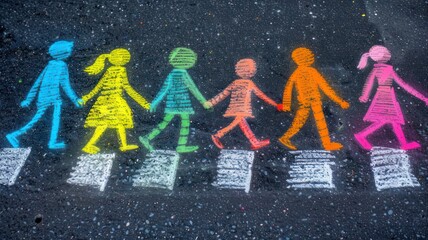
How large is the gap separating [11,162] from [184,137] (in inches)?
44.3

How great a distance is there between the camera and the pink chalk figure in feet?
7.52

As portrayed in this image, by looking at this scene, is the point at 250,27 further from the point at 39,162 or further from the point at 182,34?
the point at 39,162

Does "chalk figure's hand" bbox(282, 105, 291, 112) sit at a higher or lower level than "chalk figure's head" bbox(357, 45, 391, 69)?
lower

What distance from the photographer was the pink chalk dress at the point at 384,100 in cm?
235

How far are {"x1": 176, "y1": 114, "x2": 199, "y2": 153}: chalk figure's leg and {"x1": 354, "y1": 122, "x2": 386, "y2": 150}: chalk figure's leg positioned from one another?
3.38 feet

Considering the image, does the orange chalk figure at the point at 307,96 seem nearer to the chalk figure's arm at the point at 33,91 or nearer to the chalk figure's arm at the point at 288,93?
the chalk figure's arm at the point at 288,93

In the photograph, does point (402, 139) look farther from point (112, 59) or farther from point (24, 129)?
point (24, 129)

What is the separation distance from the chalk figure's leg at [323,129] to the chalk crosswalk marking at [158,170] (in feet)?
3.03

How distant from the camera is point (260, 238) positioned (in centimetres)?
200

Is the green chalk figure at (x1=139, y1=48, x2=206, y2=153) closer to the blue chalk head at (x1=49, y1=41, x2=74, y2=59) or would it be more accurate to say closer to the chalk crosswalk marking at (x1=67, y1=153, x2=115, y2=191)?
the chalk crosswalk marking at (x1=67, y1=153, x2=115, y2=191)

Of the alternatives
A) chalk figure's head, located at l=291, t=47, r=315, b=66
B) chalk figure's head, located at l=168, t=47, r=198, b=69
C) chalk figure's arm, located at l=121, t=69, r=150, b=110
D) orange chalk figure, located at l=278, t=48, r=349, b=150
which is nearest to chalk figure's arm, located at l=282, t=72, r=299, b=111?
orange chalk figure, located at l=278, t=48, r=349, b=150

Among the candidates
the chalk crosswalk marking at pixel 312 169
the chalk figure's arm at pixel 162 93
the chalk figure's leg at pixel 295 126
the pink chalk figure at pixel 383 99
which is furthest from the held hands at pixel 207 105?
the pink chalk figure at pixel 383 99

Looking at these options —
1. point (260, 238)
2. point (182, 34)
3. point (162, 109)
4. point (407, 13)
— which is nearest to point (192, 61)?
point (182, 34)

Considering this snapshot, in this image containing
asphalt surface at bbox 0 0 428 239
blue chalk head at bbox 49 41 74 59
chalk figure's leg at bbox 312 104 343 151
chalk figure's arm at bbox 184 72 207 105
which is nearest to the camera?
asphalt surface at bbox 0 0 428 239
